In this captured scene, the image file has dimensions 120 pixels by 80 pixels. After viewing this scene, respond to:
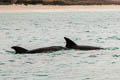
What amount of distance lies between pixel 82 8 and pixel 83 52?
130 metres

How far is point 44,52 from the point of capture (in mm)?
32781

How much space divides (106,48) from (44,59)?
654 centimetres

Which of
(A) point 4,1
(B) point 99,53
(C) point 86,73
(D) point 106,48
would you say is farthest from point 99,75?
(A) point 4,1

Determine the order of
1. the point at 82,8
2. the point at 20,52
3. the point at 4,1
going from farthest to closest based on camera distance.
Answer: the point at 82,8 < the point at 4,1 < the point at 20,52

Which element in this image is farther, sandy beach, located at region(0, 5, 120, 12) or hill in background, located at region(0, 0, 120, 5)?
hill in background, located at region(0, 0, 120, 5)

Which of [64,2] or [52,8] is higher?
[64,2]

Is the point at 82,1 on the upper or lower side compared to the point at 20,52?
lower

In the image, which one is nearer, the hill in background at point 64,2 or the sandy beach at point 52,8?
the sandy beach at point 52,8

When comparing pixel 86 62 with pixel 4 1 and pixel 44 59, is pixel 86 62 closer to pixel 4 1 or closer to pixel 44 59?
pixel 44 59

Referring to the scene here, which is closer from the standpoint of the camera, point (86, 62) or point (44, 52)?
point (86, 62)

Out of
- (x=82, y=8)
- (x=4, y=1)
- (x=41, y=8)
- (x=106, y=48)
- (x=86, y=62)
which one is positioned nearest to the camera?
(x=86, y=62)

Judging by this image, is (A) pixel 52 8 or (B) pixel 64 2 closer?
(A) pixel 52 8

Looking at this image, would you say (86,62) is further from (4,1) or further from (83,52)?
(4,1)

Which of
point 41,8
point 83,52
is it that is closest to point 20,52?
point 83,52
